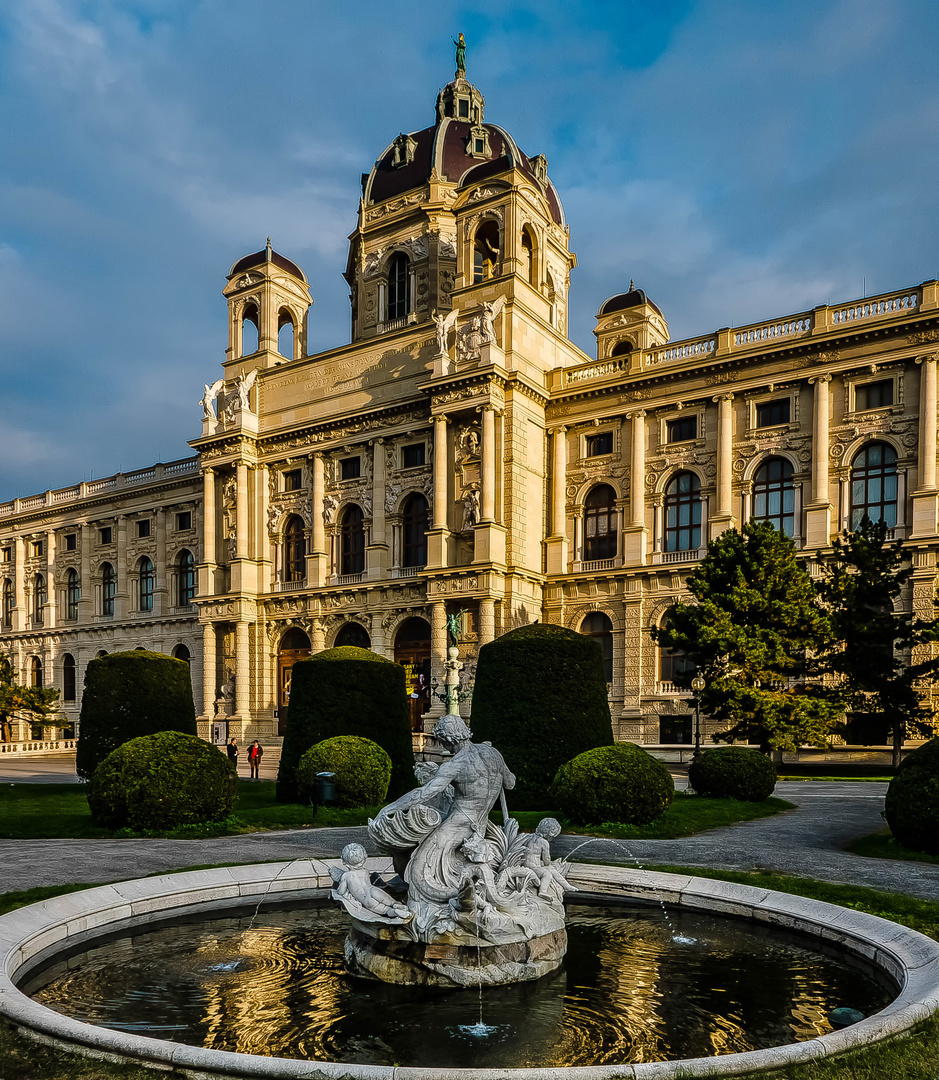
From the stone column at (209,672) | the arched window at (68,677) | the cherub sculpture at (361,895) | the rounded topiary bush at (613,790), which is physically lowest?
the arched window at (68,677)

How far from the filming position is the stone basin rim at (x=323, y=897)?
15.7 feet

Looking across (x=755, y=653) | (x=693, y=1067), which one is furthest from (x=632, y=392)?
(x=693, y=1067)

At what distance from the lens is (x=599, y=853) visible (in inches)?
510

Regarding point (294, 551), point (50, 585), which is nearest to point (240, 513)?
point (294, 551)

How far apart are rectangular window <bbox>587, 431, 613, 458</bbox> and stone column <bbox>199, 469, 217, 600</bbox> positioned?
2153 cm

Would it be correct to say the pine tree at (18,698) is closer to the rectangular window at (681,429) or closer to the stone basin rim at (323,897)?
the rectangular window at (681,429)

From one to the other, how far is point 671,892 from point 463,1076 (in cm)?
522

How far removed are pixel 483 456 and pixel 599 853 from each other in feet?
89.5

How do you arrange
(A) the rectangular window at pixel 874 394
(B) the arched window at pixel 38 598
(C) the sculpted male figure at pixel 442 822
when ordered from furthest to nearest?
(B) the arched window at pixel 38 598, (A) the rectangular window at pixel 874 394, (C) the sculpted male figure at pixel 442 822

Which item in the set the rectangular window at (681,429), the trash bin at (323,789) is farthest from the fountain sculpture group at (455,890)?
the rectangular window at (681,429)

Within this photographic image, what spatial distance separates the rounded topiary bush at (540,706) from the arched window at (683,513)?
2103 centimetres

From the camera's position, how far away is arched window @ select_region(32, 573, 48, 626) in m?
63.7

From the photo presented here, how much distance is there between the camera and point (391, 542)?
1719 inches

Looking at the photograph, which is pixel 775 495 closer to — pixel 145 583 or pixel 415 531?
pixel 415 531
